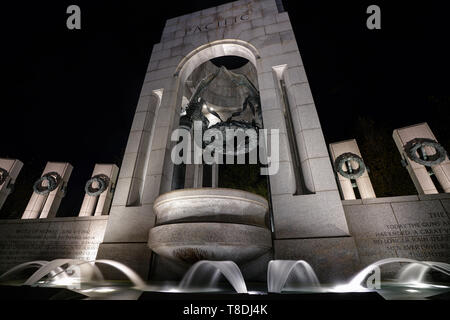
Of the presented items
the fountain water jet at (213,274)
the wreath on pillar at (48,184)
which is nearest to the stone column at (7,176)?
the wreath on pillar at (48,184)

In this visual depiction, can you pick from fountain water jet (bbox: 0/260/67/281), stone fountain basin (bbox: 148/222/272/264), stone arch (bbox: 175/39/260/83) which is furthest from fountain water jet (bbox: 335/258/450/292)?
stone arch (bbox: 175/39/260/83)

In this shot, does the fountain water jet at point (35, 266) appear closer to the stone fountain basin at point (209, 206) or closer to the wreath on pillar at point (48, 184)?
the stone fountain basin at point (209, 206)

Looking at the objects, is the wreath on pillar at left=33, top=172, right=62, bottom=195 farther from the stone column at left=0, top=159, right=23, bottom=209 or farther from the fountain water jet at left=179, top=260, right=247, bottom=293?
the fountain water jet at left=179, top=260, right=247, bottom=293

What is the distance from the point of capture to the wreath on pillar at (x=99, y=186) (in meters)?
11.6

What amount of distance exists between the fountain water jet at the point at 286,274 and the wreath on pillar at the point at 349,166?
6530 mm

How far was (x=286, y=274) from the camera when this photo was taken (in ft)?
16.0

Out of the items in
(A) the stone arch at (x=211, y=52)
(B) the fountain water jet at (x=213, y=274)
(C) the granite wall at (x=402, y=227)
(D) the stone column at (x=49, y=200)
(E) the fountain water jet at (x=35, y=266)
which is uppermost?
(A) the stone arch at (x=211, y=52)

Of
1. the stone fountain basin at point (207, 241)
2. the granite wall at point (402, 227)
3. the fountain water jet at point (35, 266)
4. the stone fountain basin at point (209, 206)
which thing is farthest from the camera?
the granite wall at point (402, 227)

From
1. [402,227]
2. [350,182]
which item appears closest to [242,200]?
[402,227]

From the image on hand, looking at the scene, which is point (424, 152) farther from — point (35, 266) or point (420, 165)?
point (35, 266)

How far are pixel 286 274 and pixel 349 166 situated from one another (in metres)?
8.34

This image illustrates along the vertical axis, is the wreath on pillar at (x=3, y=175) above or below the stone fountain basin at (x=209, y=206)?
above

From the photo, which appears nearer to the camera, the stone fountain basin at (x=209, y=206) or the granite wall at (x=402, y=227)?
the stone fountain basin at (x=209, y=206)
